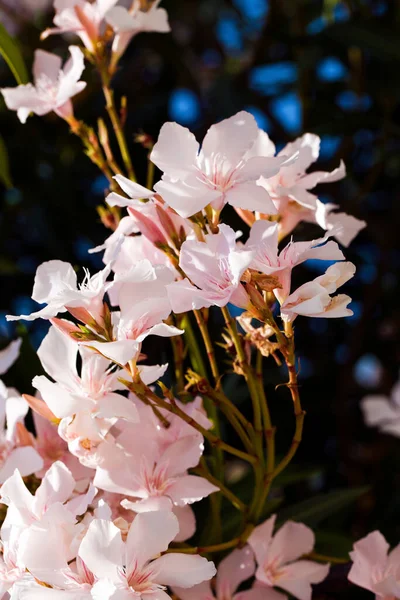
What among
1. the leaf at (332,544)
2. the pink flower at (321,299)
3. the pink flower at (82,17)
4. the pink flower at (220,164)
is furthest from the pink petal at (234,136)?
the leaf at (332,544)

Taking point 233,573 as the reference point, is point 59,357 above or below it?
above

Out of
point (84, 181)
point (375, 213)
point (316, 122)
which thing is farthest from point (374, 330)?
point (84, 181)

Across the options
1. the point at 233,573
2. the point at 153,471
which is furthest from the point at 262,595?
the point at 153,471

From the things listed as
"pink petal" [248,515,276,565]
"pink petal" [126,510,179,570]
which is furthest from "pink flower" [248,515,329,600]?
"pink petal" [126,510,179,570]

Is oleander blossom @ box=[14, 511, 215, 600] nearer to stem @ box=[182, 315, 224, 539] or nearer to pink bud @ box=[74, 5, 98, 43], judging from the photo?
stem @ box=[182, 315, 224, 539]

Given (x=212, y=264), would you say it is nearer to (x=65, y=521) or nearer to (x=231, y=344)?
(x=231, y=344)

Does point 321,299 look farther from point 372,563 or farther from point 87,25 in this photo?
point 87,25

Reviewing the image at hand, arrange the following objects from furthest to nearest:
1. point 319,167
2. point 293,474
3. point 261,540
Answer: point 319,167 → point 293,474 → point 261,540
